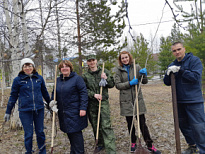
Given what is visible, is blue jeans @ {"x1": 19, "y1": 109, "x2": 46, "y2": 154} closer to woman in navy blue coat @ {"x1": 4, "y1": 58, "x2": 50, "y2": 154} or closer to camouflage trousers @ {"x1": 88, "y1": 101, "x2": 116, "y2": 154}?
woman in navy blue coat @ {"x1": 4, "y1": 58, "x2": 50, "y2": 154}

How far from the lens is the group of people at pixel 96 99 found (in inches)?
95.9

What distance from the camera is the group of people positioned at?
2.43 m

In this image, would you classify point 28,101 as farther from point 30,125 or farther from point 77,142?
point 77,142

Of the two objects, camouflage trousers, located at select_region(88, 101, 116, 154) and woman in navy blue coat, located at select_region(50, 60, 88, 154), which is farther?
camouflage trousers, located at select_region(88, 101, 116, 154)

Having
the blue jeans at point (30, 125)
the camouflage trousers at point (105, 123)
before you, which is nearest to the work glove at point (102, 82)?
the camouflage trousers at point (105, 123)

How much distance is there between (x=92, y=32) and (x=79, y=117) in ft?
17.7

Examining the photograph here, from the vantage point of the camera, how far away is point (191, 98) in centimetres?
243

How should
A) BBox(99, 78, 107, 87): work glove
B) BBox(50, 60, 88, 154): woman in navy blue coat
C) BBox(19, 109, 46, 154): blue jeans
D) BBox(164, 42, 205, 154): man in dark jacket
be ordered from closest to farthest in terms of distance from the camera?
BBox(164, 42, 205, 154): man in dark jacket, BBox(50, 60, 88, 154): woman in navy blue coat, BBox(19, 109, 46, 154): blue jeans, BBox(99, 78, 107, 87): work glove

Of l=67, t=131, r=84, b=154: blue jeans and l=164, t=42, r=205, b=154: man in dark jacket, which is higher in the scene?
l=164, t=42, r=205, b=154: man in dark jacket

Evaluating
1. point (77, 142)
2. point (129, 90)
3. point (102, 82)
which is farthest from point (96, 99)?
point (77, 142)

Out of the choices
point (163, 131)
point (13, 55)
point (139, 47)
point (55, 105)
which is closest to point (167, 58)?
point (139, 47)

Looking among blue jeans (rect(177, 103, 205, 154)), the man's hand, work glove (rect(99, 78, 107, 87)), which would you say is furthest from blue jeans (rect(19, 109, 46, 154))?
blue jeans (rect(177, 103, 205, 154))

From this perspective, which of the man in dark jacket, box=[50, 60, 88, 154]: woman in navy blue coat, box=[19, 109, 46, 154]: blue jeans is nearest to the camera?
the man in dark jacket

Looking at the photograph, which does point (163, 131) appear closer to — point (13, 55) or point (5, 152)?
point (5, 152)
